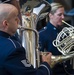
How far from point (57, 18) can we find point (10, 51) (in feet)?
4.56

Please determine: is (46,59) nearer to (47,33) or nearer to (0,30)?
(0,30)

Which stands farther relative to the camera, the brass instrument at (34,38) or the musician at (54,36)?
the musician at (54,36)

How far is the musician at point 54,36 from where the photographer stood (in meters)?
2.46

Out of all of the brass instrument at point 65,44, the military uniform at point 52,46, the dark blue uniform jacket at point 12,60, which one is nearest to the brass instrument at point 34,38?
the brass instrument at point 65,44

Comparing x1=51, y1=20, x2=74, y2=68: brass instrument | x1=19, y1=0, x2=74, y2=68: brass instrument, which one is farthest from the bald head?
x1=51, y1=20, x2=74, y2=68: brass instrument

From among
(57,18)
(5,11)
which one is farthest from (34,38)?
(57,18)

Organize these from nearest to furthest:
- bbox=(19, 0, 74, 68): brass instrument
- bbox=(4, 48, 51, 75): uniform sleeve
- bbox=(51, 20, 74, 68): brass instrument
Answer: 1. bbox=(4, 48, 51, 75): uniform sleeve
2. bbox=(19, 0, 74, 68): brass instrument
3. bbox=(51, 20, 74, 68): brass instrument

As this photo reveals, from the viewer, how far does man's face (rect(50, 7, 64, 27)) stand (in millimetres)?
2648

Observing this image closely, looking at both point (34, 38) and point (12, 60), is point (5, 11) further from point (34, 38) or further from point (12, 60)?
point (34, 38)

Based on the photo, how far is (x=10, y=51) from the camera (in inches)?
52.9

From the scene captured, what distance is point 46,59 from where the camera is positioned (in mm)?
1710

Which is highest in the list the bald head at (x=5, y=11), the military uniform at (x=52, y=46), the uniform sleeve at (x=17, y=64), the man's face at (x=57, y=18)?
the bald head at (x=5, y=11)

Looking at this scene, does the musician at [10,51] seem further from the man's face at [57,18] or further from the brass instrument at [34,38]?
the man's face at [57,18]

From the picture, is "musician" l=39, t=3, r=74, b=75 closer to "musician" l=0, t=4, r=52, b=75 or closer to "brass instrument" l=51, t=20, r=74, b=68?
"brass instrument" l=51, t=20, r=74, b=68
